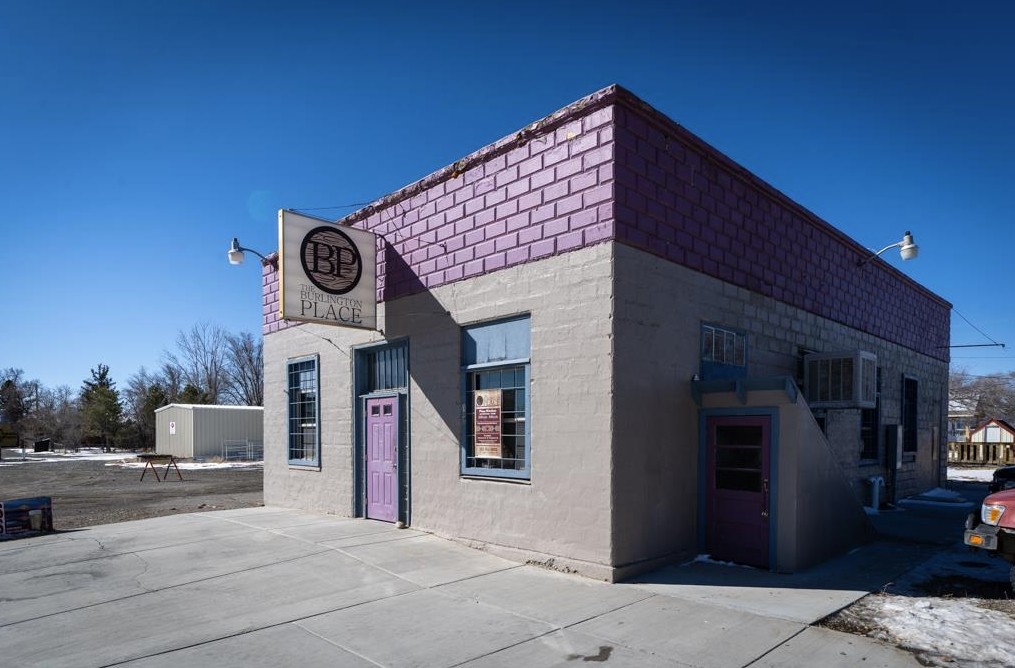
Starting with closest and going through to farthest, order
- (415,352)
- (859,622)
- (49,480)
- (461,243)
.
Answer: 1. (859,622)
2. (461,243)
3. (415,352)
4. (49,480)

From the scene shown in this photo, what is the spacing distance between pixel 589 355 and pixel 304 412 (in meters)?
8.19

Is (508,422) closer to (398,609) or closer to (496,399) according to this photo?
(496,399)

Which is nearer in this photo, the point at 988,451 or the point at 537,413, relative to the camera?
the point at 537,413

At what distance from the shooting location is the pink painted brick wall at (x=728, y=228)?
7.97 metres

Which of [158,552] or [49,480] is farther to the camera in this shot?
[49,480]

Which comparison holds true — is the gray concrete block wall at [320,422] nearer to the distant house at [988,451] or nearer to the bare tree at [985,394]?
the distant house at [988,451]

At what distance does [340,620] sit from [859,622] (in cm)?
491

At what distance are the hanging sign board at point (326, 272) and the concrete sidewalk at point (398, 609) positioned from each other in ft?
11.7

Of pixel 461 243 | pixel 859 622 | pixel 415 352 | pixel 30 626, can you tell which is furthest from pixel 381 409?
pixel 859 622

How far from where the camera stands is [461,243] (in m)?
9.70

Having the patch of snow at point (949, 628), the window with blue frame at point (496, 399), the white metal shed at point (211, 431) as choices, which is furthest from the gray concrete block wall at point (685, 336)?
the white metal shed at point (211, 431)

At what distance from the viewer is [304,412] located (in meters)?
13.7

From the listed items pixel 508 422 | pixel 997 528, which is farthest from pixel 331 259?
pixel 997 528

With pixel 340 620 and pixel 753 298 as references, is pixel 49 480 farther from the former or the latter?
pixel 753 298
